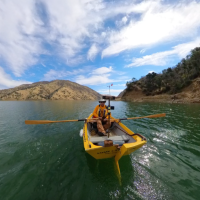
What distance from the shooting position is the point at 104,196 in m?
3.40

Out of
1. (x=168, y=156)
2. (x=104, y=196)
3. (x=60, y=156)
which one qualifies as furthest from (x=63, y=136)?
(x=168, y=156)

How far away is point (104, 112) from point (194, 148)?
5636 mm

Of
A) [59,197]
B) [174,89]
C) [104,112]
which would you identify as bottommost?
[59,197]

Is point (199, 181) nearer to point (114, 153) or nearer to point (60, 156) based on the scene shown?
point (114, 153)

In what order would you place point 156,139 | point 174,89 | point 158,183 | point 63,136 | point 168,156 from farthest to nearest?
1. point 174,89
2. point 63,136
3. point 156,139
4. point 168,156
5. point 158,183

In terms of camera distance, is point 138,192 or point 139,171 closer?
point 138,192

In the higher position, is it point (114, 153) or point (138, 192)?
point (114, 153)

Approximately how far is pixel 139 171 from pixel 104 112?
4035 mm

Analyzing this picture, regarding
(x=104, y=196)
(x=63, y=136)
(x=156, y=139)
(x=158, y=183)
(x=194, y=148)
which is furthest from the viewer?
(x=63, y=136)

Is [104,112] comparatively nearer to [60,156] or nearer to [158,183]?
[60,156]

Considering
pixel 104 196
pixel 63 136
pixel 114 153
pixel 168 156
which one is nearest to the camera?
pixel 104 196

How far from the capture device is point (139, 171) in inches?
174

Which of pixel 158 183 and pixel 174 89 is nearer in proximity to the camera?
pixel 158 183

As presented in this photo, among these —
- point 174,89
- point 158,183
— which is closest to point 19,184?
point 158,183
